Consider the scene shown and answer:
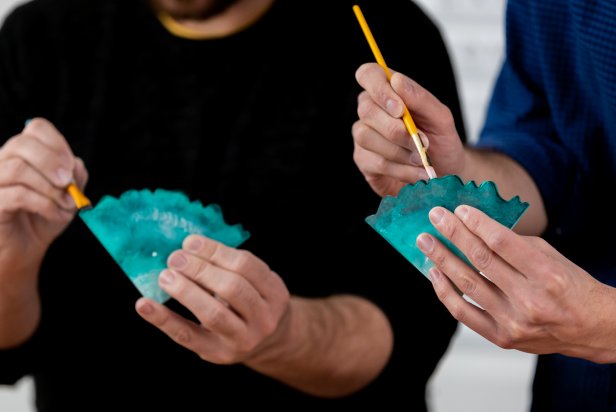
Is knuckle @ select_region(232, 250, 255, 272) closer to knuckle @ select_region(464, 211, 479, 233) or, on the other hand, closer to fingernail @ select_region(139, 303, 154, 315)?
fingernail @ select_region(139, 303, 154, 315)

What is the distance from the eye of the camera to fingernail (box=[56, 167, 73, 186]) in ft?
2.98

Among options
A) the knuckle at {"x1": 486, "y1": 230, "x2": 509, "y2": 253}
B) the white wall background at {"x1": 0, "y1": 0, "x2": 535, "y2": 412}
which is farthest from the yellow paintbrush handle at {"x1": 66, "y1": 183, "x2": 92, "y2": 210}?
the white wall background at {"x1": 0, "y1": 0, "x2": 535, "y2": 412}

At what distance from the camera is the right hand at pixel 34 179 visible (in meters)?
0.90

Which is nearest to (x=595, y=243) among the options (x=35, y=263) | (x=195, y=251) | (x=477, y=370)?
(x=195, y=251)

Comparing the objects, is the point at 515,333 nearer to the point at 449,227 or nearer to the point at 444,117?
the point at 449,227

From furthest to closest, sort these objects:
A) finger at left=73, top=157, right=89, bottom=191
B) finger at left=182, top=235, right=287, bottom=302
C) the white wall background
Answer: the white wall background → finger at left=73, top=157, right=89, bottom=191 → finger at left=182, top=235, right=287, bottom=302

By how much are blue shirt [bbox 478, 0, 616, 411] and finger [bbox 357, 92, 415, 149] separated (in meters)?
0.20

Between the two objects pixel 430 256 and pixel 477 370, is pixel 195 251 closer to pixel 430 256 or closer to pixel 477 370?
pixel 430 256

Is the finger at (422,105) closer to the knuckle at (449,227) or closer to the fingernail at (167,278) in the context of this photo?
the knuckle at (449,227)

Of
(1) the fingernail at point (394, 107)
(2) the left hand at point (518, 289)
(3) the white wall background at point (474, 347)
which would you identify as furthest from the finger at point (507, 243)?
(3) the white wall background at point (474, 347)

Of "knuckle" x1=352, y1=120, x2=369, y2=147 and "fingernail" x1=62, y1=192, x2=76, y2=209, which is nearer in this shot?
"knuckle" x1=352, y1=120, x2=369, y2=147

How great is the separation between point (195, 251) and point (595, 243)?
404mm

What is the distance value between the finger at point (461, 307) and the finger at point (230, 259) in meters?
0.23

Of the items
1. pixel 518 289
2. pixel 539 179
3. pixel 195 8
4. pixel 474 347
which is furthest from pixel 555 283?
pixel 474 347
